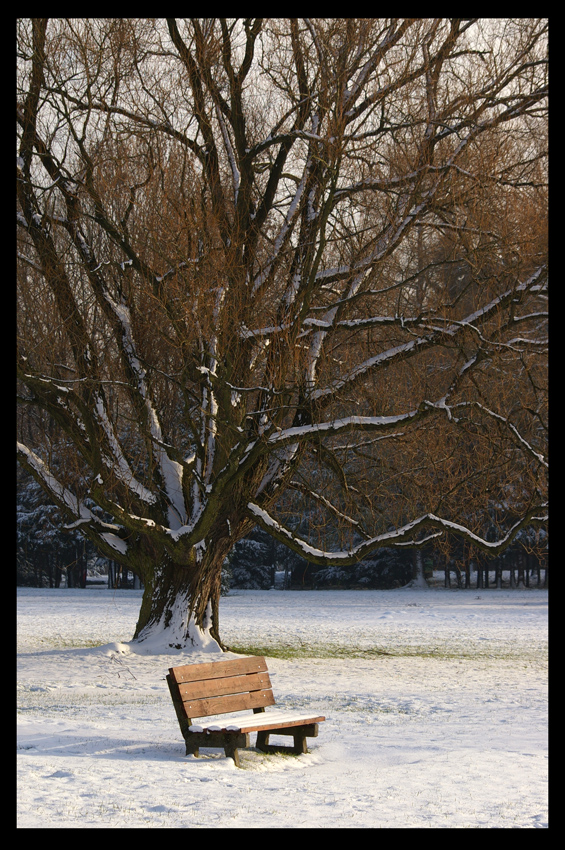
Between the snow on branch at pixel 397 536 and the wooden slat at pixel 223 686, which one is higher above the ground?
the snow on branch at pixel 397 536

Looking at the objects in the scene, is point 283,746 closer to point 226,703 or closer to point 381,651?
point 226,703

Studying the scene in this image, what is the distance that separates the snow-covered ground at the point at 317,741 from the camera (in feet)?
19.3

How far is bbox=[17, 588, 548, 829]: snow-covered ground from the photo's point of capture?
587 cm

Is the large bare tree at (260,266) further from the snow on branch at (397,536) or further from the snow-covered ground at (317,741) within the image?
the snow-covered ground at (317,741)

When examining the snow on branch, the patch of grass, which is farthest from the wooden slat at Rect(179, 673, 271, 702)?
the patch of grass

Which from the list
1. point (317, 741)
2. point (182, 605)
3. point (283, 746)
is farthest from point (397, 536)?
point (283, 746)

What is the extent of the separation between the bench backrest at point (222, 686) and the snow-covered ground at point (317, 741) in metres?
0.42

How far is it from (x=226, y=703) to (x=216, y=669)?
0.30 meters

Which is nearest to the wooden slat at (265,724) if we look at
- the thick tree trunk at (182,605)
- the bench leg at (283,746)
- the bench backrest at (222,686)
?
the bench leg at (283,746)

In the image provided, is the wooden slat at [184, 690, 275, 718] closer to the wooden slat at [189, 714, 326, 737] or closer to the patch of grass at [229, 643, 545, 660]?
the wooden slat at [189, 714, 326, 737]

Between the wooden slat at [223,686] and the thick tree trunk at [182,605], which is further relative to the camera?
the thick tree trunk at [182,605]

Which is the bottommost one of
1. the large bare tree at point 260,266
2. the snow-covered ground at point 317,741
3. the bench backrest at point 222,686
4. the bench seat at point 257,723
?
the snow-covered ground at point 317,741

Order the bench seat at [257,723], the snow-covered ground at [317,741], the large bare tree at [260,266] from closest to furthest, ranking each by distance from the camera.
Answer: the snow-covered ground at [317,741], the bench seat at [257,723], the large bare tree at [260,266]
